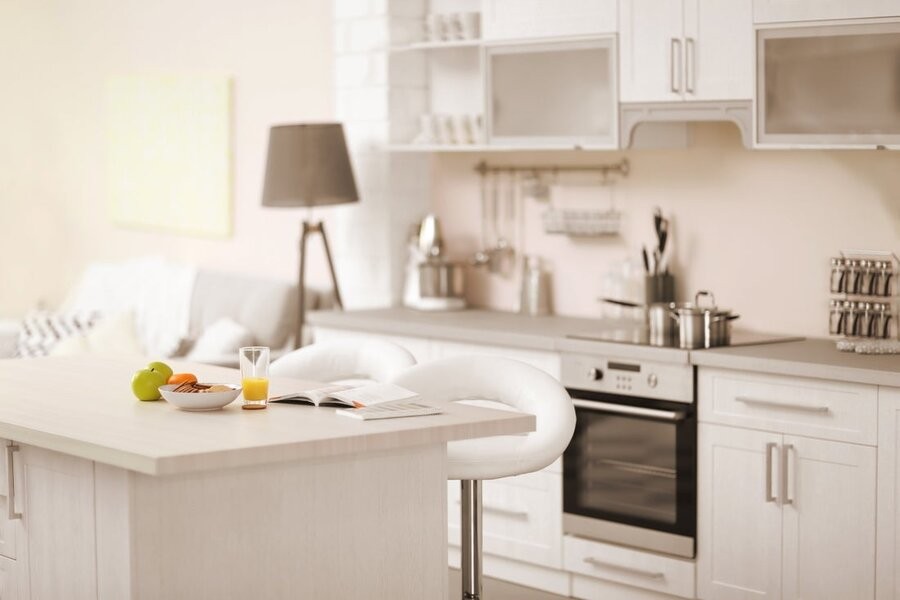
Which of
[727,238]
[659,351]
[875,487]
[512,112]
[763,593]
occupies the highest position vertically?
[512,112]

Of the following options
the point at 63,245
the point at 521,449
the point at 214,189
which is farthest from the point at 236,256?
the point at 521,449

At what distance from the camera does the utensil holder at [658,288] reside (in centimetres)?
511

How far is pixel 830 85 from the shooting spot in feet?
14.1

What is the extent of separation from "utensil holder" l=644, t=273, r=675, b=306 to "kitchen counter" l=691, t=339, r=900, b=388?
603 mm

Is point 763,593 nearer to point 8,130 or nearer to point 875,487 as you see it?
point 875,487

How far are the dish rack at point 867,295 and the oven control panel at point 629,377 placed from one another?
0.53m

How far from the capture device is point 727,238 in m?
5.03

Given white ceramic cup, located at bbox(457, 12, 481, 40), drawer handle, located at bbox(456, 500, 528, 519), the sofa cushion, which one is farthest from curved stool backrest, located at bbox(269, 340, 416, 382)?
the sofa cushion

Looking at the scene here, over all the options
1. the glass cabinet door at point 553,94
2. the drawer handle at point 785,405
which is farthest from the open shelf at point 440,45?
the drawer handle at point 785,405

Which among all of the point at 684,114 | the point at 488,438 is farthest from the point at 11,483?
the point at 684,114

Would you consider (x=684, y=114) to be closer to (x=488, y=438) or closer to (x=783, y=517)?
(x=783, y=517)

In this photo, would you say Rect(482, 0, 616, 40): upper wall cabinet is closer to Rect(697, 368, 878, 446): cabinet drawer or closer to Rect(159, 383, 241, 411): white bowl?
Rect(697, 368, 878, 446): cabinet drawer

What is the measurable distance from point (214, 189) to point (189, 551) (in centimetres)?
434

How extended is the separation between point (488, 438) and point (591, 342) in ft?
3.56
